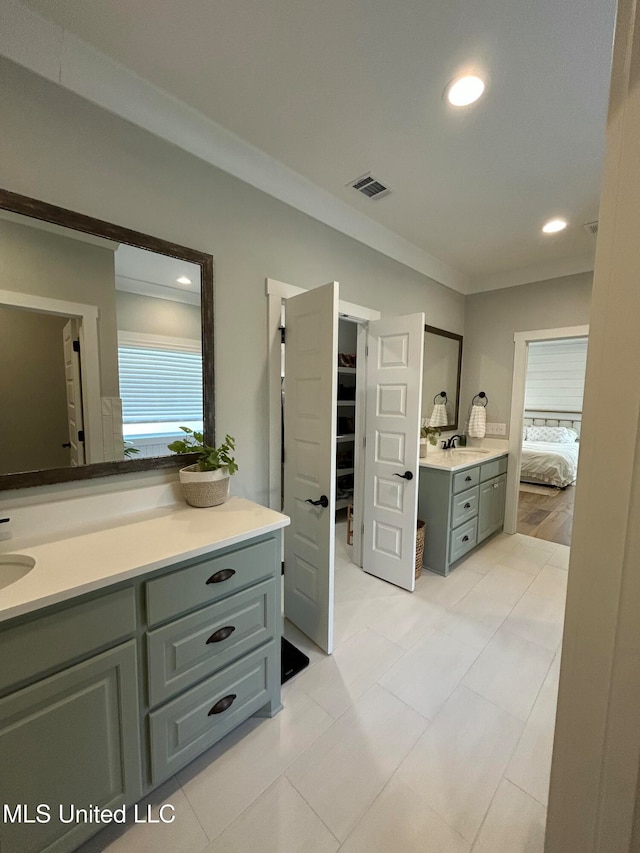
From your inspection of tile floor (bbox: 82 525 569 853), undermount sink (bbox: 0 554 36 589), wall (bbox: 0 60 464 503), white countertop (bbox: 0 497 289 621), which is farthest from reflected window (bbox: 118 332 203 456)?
tile floor (bbox: 82 525 569 853)

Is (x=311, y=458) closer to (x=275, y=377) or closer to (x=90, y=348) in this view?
(x=275, y=377)

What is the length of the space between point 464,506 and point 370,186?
2.52m

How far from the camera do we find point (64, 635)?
0.94 metres

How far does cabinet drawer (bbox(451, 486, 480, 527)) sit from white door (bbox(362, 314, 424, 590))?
1.76 feet

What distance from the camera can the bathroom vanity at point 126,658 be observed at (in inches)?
35.5

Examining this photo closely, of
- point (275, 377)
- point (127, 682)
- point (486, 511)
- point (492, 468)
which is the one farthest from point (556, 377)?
point (127, 682)

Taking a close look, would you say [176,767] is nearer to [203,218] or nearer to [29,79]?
[203,218]

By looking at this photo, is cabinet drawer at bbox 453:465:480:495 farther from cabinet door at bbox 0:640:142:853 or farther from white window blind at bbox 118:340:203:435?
cabinet door at bbox 0:640:142:853

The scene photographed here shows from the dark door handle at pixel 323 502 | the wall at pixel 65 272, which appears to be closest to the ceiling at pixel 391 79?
the wall at pixel 65 272

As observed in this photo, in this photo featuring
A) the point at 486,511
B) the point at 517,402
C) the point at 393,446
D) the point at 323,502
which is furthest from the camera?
the point at 517,402

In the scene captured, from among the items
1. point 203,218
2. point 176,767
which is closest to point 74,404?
point 203,218

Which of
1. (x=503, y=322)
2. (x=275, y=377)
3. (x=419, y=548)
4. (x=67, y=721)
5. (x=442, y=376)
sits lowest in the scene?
(x=419, y=548)

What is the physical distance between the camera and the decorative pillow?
6.52 meters

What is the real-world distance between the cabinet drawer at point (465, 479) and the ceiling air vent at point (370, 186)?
6.94 feet
